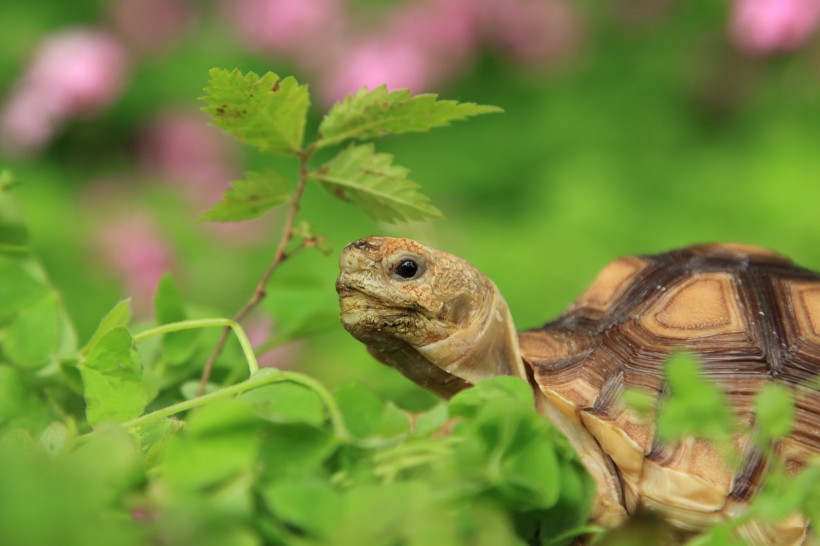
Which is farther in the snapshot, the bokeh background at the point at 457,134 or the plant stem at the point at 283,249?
the bokeh background at the point at 457,134

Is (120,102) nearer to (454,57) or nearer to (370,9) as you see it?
(370,9)

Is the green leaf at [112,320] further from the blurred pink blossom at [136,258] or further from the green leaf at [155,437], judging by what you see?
the blurred pink blossom at [136,258]

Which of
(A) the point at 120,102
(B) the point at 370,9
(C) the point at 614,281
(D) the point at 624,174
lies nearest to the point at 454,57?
(B) the point at 370,9

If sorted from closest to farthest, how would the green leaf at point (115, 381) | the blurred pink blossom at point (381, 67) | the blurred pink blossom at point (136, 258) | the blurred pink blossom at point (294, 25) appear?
the green leaf at point (115, 381)
the blurred pink blossom at point (136, 258)
the blurred pink blossom at point (381, 67)
the blurred pink blossom at point (294, 25)

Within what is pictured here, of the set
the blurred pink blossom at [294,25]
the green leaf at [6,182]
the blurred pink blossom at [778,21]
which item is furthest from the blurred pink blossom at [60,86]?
the green leaf at [6,182]

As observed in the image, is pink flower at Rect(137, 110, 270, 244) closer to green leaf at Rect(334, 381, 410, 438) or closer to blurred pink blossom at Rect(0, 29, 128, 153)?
blurred pink blossom at Rect(0, 29, 128, 153)

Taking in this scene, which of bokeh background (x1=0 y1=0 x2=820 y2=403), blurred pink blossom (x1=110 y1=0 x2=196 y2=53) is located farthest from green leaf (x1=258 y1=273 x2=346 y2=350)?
blurred pink blossom (x1=110 y1=0 x2=196 y2=53)

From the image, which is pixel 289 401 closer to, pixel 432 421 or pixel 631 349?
pixel 432 421
